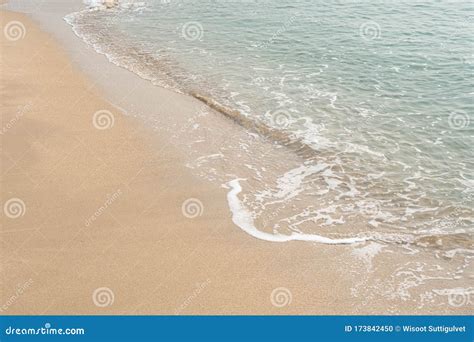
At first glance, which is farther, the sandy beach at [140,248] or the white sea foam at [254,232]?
the white sea foam at [254,232]

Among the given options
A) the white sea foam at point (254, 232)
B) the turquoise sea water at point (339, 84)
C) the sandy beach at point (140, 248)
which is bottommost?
the turquoise sea water at point (339, 84)

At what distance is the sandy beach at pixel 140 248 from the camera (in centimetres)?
750

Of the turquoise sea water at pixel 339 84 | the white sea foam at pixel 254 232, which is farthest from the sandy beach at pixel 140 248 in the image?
the turquoise sea water at pixel 339 84

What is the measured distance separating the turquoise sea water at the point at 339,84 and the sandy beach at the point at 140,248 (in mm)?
1117

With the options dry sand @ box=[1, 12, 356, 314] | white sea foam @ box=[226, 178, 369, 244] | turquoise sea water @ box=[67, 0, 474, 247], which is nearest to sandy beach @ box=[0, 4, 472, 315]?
dry sand @ box=[1, 12, 356, 314]

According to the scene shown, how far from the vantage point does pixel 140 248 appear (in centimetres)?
850

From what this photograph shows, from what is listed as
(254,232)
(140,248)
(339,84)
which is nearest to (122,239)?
(140,248)

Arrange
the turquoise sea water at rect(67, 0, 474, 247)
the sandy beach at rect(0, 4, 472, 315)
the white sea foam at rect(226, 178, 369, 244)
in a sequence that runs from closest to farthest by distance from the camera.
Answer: the sandy beach at rect(0, 4, 472, 315)
the white sea foam at rect(226, 178, 369, 244)
the turquoise sea water at rect(67, 0, 474, 247)

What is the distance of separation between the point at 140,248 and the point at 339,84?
9562 millimetres

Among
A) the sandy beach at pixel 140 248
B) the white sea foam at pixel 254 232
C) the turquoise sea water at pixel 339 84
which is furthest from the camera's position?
the turquoise sea water at pixel 339 84

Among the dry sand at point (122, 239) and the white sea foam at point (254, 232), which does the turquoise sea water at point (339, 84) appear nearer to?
the white sea foam at point (254, 232)

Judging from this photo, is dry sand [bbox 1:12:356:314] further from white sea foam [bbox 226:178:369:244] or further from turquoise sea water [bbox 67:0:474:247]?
turquoise sea water [bbox 67:0:474:247]

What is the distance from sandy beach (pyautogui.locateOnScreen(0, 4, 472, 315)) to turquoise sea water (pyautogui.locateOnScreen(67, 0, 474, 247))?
3.66 ft

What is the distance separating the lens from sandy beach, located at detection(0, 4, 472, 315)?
7496mm
